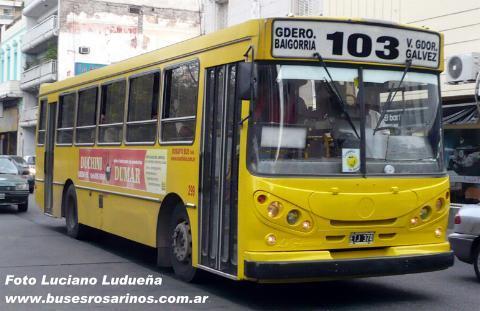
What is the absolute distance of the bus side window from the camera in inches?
345

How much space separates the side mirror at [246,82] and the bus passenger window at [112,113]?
4.35m

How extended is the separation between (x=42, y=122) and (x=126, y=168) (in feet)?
18.8

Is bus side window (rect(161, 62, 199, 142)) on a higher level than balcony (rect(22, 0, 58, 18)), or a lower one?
lower

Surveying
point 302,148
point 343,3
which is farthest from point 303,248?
point 343,3

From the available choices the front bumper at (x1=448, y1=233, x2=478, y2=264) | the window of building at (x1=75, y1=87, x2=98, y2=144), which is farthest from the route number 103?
the window of building at (x1=75, y1=87, x2=98, y2=144)

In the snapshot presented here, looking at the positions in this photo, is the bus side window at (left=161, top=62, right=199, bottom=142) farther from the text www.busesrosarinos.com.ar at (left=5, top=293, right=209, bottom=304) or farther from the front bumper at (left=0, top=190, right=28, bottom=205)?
the front bumper at (left=0, top=190, right=28, bottom=205)

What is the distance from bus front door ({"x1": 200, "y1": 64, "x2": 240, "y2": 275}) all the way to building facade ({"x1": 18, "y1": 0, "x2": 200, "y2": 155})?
1334 inches

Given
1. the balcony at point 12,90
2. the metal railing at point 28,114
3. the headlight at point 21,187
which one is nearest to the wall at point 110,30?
the metal railing at point 28,114

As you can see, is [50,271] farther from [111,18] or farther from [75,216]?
[111,18]

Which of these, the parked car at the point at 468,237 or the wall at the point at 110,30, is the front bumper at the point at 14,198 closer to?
the parked car at the point at 468,237

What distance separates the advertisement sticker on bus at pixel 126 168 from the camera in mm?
9625

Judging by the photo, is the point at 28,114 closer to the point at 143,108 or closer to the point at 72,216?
the point at 72,216

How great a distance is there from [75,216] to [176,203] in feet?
15.9

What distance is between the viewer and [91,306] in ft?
25.5
